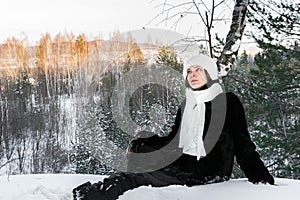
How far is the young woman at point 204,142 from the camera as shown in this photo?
1.55 meters

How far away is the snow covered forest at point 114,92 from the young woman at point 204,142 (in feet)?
3.07

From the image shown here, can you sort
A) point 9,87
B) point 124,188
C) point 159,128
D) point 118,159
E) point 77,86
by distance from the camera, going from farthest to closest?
point 9,87, point 77,86, point 118,159, point 159,128, point 124,188

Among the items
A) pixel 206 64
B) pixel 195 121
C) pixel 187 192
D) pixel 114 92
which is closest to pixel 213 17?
pixel 206 64

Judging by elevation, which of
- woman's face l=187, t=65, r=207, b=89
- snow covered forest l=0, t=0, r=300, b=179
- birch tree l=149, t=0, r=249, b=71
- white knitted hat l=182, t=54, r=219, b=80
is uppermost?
birch tree l=149, t=0, r=249, b=71

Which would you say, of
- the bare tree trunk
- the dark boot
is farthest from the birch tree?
the dark boot

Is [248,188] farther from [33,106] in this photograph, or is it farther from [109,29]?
[33,106]

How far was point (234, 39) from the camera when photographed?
2621 mm

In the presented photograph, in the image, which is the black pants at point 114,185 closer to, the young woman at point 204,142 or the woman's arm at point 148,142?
the young woman at point 204,142

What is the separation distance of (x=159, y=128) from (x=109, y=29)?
4.43m

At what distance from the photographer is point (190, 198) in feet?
4.62

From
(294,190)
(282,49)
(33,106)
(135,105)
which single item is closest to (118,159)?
(135,105)

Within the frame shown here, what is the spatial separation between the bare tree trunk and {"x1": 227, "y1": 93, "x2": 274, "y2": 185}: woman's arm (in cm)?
99

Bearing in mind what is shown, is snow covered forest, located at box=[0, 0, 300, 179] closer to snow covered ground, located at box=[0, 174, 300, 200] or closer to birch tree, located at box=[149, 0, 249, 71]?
birch tree, located at box=[149, 0, 249, 71]

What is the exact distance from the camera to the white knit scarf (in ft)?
5.47
